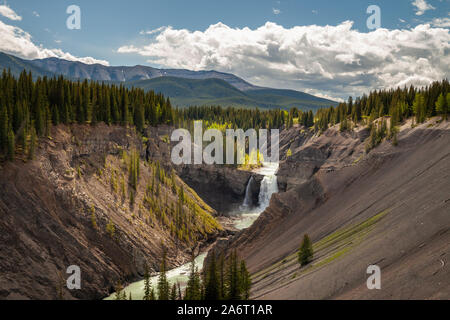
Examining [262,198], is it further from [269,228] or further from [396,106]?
[269,228]

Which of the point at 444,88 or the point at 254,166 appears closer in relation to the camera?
the point at 444,88

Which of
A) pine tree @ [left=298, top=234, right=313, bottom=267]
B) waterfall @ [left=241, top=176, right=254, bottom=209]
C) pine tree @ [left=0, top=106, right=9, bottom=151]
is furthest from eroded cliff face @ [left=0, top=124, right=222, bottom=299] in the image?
waterfall @ [left=241, top=176, right=254, bottom=209]

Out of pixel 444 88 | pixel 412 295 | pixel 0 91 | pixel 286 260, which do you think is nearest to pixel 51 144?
pixel 0 91

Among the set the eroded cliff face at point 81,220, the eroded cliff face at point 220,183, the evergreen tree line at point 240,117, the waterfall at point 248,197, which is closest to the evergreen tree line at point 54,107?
the eroded cliff face at point 81,220

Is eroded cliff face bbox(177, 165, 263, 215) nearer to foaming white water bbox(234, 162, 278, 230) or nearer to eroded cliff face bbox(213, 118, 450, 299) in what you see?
foaming white water bbox(234, 162, 278, 230)

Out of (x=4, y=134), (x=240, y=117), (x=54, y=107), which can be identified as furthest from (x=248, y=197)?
(x=240, y=117)
